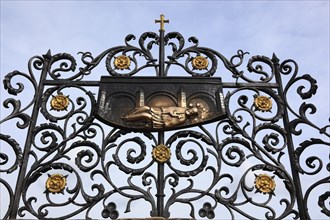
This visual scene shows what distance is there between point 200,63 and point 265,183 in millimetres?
1436

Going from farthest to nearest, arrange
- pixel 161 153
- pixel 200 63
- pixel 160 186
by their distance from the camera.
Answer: pixel 200 63, pixel 161 153, pixel 160 186

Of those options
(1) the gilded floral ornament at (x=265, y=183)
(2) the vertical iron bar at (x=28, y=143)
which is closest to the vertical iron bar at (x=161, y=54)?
(2) the vertical iron bar at (x=28, y=143)

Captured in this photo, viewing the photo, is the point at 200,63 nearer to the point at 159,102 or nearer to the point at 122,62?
the point at 159,102

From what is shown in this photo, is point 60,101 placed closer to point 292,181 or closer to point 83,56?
point 83,56

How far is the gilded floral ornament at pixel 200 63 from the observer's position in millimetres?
4777

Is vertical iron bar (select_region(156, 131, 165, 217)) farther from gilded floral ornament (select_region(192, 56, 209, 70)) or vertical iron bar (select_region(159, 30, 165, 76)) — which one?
gilded floral ornament (select_region(192, 56, 209, 70))

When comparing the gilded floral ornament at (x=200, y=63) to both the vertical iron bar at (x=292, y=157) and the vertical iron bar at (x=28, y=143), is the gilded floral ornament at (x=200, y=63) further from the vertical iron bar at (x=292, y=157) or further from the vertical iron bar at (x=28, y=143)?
the vertical iron bar at (x=28, y=143)

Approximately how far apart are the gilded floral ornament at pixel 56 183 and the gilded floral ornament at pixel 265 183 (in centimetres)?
179

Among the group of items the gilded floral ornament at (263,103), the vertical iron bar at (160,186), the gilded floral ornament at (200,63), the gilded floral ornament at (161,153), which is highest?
the gilded floral ornament at (200,63)

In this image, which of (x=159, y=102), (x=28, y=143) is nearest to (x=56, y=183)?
(x=28, y=143)

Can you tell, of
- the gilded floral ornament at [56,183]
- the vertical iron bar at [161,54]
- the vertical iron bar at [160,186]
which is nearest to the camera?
the vertical iron bar at [160,186]

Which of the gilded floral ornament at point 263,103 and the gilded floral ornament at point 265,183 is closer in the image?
the gilded floral ornament at point 265,183

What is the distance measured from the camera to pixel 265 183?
13.8ft

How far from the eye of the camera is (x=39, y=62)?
4.83m
